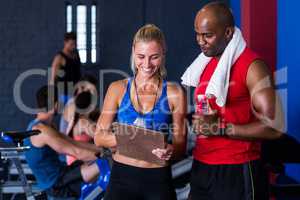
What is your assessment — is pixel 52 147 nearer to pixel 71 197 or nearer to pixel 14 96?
pixel 71 197

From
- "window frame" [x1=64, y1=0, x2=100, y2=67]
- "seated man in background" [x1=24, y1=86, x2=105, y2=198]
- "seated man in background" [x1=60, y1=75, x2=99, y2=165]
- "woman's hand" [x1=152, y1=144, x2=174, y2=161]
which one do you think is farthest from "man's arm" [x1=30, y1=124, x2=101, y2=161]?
"window frame" [x1=64, y1=0, x2=100, y2=67]

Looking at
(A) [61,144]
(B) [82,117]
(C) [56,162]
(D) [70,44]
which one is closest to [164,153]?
(A) [61,144]

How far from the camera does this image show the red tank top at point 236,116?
190 cm

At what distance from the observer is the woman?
6.92 ft

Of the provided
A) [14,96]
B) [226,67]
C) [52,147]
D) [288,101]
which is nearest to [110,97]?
[226,67]

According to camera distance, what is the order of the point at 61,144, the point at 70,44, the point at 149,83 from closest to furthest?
the point at 149,83 < the point at 61,144 < the point at 70,44

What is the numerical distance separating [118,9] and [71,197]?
3989mm

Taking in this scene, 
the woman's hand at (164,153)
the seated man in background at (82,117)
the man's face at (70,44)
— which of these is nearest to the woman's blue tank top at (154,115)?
the woman's hand at (164,153)

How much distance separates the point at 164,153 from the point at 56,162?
1.63m

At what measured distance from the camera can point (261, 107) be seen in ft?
6.06

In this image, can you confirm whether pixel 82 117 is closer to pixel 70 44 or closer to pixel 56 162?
pixel 56 162

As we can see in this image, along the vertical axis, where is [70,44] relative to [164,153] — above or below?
above

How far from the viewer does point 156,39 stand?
213 centimetres

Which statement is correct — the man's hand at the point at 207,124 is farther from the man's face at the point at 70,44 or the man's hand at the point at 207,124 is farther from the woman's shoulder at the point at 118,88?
the man's face at the point at 70,44
